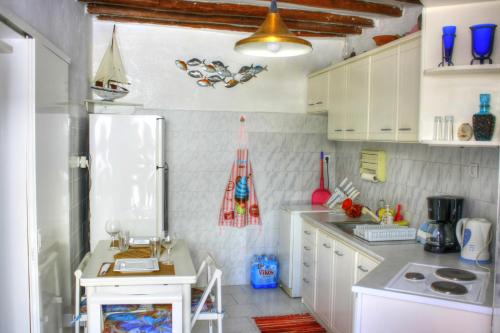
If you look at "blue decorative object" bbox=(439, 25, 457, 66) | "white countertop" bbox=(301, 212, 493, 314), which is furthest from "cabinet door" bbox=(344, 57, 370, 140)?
"blue decorative object" bbox=(439, 25, 457, 66)

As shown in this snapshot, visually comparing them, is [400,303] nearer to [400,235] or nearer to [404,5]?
[400,235]

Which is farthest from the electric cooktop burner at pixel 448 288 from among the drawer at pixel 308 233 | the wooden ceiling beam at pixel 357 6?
the wooden ceiling beam at pixel 357 6

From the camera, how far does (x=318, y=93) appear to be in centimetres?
451

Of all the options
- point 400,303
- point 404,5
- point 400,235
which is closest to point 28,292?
point 400,303

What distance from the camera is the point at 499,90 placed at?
2420 millimetres

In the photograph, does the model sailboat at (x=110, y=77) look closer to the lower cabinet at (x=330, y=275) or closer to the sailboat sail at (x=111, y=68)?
the sailboat sail at (x=111, y=68)

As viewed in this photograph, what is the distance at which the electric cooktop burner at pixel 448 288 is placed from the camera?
6.89 feet

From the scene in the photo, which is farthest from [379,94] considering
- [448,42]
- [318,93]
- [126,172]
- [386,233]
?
[126,172]

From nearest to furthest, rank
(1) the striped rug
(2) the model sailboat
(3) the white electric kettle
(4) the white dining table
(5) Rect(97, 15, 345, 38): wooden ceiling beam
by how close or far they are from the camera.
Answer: (4) the white dining table, (3) the white electric kettle, (1) the striped rug, (2) the model sailboat, (5) Rect(97, 15, 345, 38): wooden ceiling beam

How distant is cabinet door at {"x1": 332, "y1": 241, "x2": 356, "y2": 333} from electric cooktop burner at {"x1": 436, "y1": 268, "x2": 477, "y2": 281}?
0.76 m

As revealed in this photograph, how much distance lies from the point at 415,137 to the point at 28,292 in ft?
Answer: 7.90

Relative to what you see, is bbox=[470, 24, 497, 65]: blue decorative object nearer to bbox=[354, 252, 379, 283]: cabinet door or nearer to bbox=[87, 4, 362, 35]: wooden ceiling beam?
bbox=[354, 252, 379, 283]: cabinet door

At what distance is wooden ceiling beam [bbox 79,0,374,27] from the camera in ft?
12.1

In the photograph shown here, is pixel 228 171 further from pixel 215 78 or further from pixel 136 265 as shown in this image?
pixel 136 265
